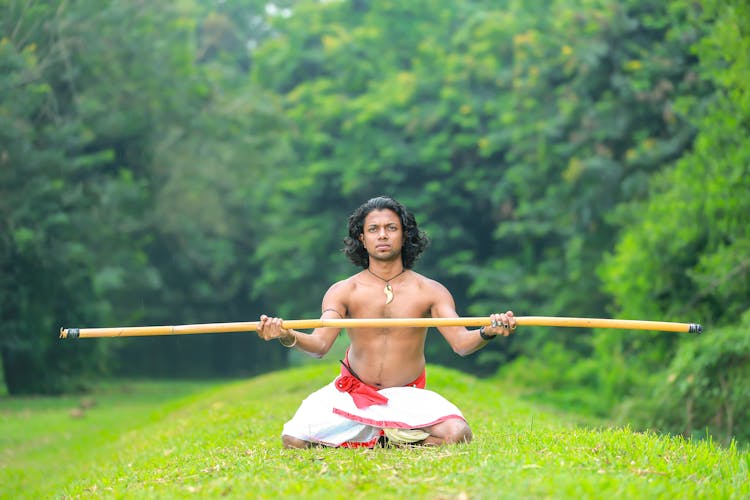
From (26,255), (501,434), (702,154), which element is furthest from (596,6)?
(501,434)

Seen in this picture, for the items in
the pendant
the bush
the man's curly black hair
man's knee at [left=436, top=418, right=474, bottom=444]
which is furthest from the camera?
the bush

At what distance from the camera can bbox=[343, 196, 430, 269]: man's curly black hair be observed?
8188 mm

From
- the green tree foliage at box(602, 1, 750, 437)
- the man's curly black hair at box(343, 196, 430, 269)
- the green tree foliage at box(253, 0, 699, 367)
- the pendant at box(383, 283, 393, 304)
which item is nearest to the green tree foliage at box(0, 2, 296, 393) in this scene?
the green tree foliage at box(253, 0, 699, 367)

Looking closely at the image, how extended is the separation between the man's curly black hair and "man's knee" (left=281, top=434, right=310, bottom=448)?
5.04 feet

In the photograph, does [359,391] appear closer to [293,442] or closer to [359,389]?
[359,389]

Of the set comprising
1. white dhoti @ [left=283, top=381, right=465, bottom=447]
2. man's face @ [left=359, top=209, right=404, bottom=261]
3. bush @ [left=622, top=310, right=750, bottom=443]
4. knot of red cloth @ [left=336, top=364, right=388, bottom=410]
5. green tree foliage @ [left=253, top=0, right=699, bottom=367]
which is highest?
green tree foliage @ [left=253, top=0, right=699, bottom=367]

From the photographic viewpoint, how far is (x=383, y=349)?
790 centimetres

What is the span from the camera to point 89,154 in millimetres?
23719

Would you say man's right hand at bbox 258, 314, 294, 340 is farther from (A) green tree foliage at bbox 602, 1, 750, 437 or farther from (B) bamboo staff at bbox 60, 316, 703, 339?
(A) green tree foliage at bbox 602, 1, 750, 437

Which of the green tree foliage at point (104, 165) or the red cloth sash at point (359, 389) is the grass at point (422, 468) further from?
the green tree foliage at point (104, 165)

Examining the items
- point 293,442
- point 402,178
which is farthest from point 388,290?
point 402,178

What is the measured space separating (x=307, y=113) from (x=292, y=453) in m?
28.7

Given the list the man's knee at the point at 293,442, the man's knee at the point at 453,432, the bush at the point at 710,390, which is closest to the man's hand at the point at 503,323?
the man's knee at the point at 453,432

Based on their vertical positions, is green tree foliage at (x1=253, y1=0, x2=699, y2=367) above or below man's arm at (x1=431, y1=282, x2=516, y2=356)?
above
